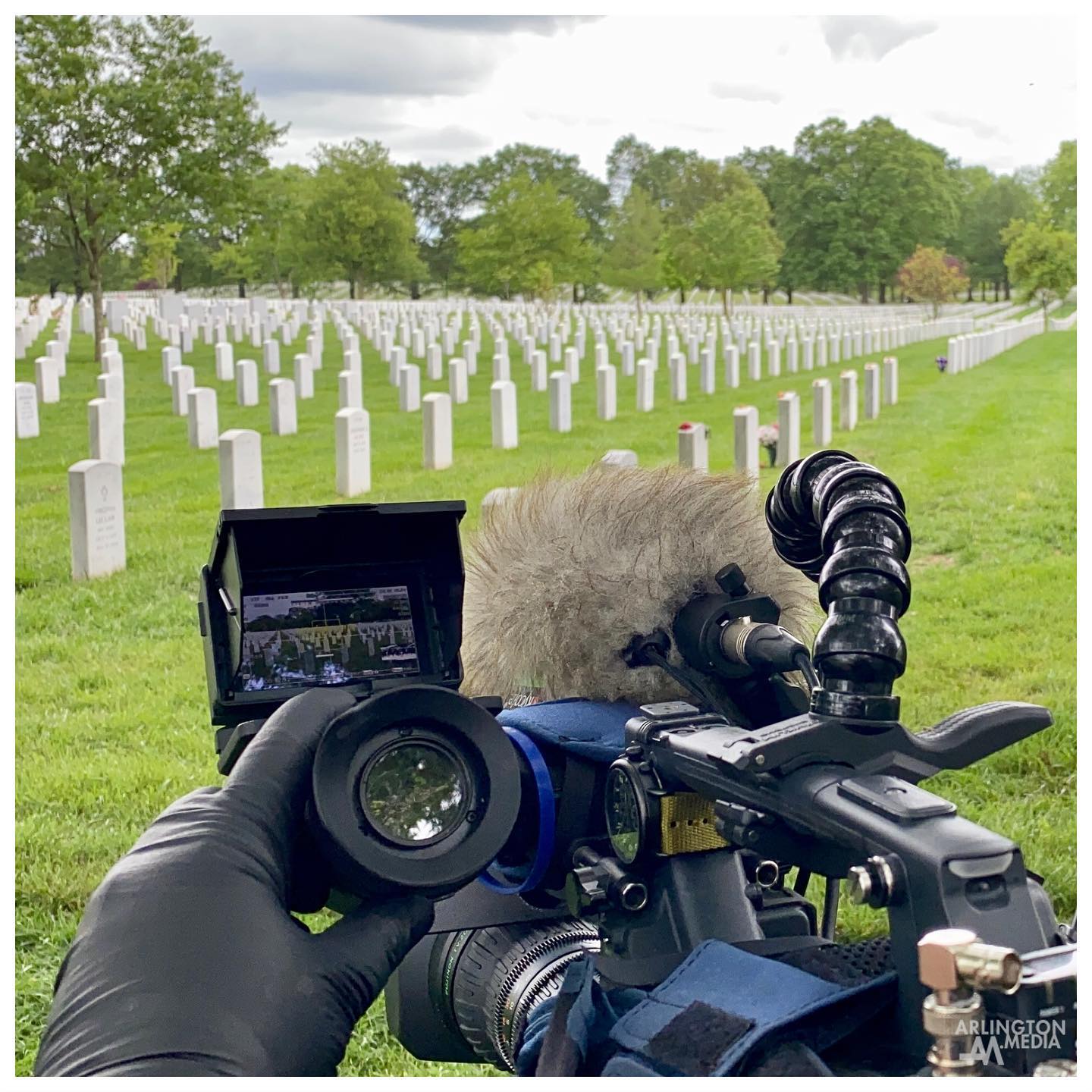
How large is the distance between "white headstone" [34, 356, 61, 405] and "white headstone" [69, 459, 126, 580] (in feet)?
34.4

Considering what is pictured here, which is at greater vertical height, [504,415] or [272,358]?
[272,358]

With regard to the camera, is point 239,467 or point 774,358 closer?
point 239,467

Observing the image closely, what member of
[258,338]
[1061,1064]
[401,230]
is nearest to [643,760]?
[1061,1064]

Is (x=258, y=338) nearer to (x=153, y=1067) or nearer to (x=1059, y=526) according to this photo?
(x=1059, y=526)

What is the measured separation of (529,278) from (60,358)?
56.5ft

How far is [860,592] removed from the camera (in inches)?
45.9

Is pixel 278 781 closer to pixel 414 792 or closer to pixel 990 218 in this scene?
pixel 414 792

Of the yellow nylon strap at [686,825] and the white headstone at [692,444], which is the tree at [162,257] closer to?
the white headstone at [692,444]

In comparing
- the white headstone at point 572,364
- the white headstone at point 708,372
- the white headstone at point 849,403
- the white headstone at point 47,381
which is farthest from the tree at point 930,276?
the white headstone at point 47,381

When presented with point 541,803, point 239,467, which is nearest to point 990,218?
point 239,467

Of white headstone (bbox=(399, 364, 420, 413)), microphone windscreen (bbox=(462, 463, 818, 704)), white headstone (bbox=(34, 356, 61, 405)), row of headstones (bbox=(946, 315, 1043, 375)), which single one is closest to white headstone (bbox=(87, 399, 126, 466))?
white headstone (bbox=(399, 364, 420, 413))

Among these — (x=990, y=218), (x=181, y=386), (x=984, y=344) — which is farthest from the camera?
(x=990, y=218)

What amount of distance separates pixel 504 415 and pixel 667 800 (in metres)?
12.2

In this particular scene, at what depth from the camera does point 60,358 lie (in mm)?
21453
